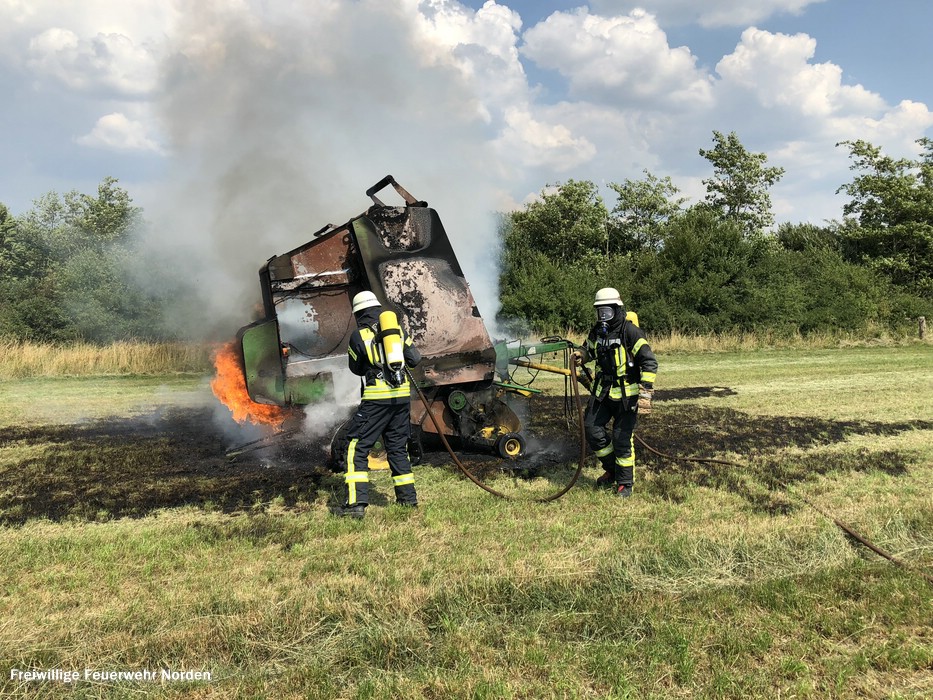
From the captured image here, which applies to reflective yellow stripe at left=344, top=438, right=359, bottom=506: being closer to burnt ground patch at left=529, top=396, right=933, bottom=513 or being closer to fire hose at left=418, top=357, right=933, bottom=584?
fire hose at left=418, top=357, right=933, bottom=584

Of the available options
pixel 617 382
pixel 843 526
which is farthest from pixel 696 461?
pixel 843 526

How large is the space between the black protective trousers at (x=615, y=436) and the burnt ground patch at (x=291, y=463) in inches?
11.8

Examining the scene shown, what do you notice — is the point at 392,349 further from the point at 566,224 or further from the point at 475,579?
the point at 566,224

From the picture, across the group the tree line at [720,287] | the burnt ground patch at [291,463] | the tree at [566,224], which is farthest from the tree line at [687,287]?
the burnt ground patch at [291,463]

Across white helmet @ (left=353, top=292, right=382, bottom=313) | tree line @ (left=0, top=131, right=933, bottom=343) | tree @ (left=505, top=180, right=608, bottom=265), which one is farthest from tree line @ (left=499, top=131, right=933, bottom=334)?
white helmet @ (left=353, top=292, right=382, bottom=313)

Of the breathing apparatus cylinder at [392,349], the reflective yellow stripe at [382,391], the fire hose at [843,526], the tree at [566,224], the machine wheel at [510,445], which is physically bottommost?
the fire hose at [843,526]

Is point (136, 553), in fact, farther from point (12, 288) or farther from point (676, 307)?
point (12, 288)

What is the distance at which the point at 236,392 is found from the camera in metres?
7.34

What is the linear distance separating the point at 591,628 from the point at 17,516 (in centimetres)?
484

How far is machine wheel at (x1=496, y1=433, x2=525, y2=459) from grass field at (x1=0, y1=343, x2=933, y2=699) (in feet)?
0.96

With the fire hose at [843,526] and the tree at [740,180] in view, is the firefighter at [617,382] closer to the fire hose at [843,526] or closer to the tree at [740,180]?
the fire hose at [843,526]

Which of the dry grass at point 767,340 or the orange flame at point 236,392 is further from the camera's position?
the dry grass at point 767,340

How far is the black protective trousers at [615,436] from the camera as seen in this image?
5.62 meters

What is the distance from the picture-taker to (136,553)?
4.43m
